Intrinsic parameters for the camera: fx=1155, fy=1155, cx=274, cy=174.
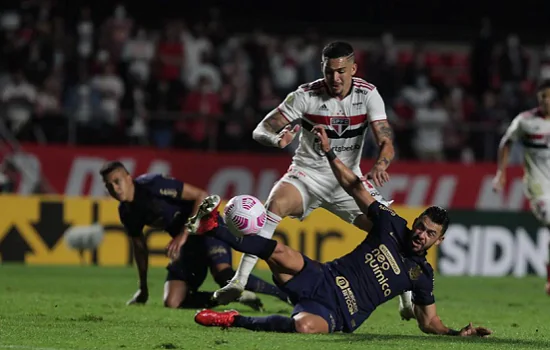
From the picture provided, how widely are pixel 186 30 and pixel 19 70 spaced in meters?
3.50

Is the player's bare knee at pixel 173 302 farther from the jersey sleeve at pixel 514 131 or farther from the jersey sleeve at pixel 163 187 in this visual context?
the jersey sleeve at pixel 514 131

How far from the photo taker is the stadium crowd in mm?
19875

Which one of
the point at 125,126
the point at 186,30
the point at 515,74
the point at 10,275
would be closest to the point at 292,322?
the point at 10,275

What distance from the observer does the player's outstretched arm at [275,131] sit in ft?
30.9

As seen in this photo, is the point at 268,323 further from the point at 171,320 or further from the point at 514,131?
the point at 514,131

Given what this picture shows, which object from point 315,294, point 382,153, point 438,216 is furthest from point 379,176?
point 315,294

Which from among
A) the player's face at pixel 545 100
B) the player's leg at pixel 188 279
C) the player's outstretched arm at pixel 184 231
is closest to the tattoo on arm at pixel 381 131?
the player's outstretched arm at pixel 184 231

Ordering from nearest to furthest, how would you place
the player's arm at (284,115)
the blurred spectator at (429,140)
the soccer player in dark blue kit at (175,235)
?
the player's arm at (284,115) < the soccer player in dark blue kit at (175,235) < the blurred spectator at (429,140)

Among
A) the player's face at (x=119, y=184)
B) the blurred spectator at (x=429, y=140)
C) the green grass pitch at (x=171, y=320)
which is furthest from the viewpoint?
the blurred spectator at (x=429, y=140)

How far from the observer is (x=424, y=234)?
8.94 metres

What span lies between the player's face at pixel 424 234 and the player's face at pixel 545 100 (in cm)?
604

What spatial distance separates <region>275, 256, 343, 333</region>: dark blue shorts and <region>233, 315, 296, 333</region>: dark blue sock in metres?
0.13

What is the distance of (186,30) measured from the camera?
2186cm

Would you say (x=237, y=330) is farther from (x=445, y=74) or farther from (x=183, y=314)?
(x=445, y=74)
